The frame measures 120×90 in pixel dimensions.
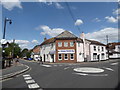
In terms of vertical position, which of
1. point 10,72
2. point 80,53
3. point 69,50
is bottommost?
point 10,72

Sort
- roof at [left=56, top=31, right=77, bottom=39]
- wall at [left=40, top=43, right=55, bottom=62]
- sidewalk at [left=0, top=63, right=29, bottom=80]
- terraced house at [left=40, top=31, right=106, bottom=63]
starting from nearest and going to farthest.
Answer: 1. sidewalk at [left=0, top=63, right=29, bottom=80]
2. terraced house at [left=40, top=31, right=106, bottom=63]
3. roof at [left=56, top=31, right=77, bottom=39]
4. wall at [left=40, top=43, right=55, bottom=62]

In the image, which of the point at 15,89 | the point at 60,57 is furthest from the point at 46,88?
the point at 60,57

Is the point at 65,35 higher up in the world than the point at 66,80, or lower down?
higher up

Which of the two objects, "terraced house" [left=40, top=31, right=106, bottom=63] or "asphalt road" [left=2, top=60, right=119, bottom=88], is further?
"terraced house" [left=40, top=31, right=106, bottom=63]

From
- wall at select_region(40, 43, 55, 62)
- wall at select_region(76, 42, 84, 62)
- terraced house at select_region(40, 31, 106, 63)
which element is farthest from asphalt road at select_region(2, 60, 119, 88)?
wall at select_region(40, 43, 55, 62)

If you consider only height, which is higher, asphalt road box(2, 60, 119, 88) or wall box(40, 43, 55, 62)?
wall box(40, 43, 55, 62)

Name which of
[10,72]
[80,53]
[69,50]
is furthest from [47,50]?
[10,72]

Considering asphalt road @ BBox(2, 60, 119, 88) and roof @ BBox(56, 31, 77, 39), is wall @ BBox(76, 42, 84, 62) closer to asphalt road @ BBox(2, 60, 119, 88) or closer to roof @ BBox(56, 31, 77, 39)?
roof @ BBox(56, 31, 77, 39)

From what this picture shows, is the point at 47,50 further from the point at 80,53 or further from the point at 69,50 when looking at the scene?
the point at 80,53

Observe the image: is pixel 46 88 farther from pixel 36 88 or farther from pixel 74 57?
pixel 74 57

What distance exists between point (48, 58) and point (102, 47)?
62.1ft

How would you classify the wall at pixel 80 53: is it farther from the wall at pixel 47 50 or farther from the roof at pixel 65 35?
the wall at pixel 47 50

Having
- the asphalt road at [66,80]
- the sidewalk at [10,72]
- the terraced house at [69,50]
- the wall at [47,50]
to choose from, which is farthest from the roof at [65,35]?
the asphalt road at [66,80]

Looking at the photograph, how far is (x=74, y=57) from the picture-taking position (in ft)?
98.7
